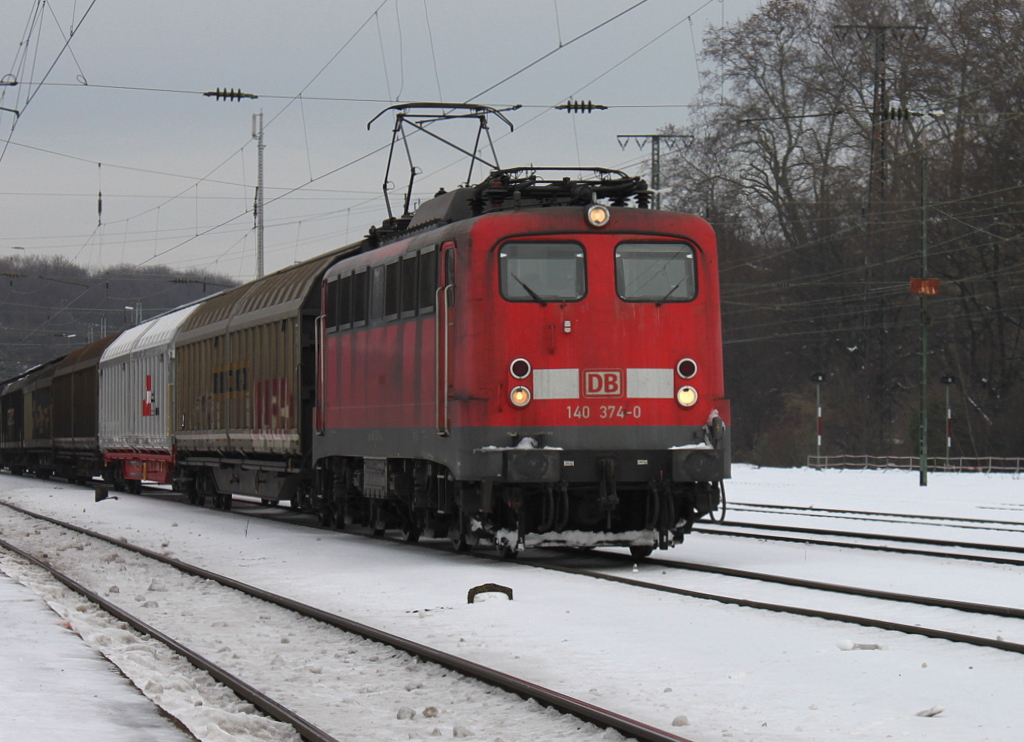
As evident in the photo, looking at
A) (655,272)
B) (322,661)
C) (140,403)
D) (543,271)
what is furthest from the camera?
(140,403)

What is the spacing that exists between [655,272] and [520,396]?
6.23ft

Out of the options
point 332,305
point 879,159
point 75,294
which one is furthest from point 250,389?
point 75,294

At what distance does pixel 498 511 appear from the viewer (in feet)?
47.0

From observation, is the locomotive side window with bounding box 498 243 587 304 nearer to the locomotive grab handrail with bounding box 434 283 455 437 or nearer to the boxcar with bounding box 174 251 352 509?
the locomotive grab handrail with bounding box 434 283 455 437

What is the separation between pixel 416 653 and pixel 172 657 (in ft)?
5.29

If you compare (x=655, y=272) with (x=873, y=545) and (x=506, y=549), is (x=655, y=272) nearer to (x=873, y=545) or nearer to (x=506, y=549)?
(x=506, y=549)

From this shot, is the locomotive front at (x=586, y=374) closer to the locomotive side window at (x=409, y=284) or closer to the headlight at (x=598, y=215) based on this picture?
the headlight at (x=598, y=215)

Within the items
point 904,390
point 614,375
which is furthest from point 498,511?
point 904,390

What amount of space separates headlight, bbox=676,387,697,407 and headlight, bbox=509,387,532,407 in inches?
59.1

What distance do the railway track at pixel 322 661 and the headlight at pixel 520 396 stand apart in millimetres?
2931

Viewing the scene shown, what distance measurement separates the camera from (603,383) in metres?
13.7

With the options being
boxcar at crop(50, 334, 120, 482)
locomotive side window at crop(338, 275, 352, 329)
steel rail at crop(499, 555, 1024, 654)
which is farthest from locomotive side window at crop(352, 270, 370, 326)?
boxcar at crop(50, 334, 120, 482)

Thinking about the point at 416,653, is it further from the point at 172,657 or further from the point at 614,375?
the point at 614,375

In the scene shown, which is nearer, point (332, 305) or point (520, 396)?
point (520, 396)
